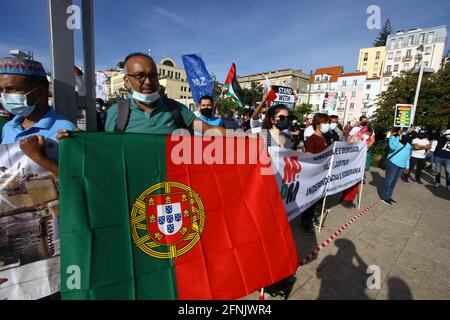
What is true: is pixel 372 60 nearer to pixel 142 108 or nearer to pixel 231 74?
pixel 231 74

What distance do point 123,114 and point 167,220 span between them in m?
0.98

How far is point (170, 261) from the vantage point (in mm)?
1529

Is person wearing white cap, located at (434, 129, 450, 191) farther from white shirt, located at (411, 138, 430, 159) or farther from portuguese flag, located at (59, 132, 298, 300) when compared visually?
portuguese flag, located at (59, 132, 298, 300)

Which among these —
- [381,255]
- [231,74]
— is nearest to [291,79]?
[231,74]

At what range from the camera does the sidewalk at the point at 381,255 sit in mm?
2691

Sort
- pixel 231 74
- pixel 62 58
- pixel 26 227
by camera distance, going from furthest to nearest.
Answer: pixel 231 74, pixel 62 58, pixel 26 227

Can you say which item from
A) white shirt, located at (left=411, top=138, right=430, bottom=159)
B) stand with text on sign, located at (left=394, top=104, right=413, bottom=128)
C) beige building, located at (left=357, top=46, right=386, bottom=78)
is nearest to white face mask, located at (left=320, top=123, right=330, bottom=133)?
white shirt, located at (left=411, top=138, right=430, bottom=159)

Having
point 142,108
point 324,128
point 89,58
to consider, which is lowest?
point 324,128

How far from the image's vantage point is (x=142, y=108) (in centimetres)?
201

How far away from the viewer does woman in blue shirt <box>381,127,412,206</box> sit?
18.0ft

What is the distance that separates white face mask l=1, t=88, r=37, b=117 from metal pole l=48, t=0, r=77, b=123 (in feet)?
2.63

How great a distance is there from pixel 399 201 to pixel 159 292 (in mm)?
7109

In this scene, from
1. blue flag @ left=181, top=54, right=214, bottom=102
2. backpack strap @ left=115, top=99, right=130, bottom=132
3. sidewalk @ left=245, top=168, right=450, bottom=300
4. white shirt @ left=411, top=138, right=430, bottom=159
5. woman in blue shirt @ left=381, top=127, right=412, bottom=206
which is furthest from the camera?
Result: white shirt @ left=411, top=138, right=430, bottom=159

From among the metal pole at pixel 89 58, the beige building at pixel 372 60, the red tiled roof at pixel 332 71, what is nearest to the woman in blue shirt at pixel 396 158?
the metal pole at pixel 89 58
